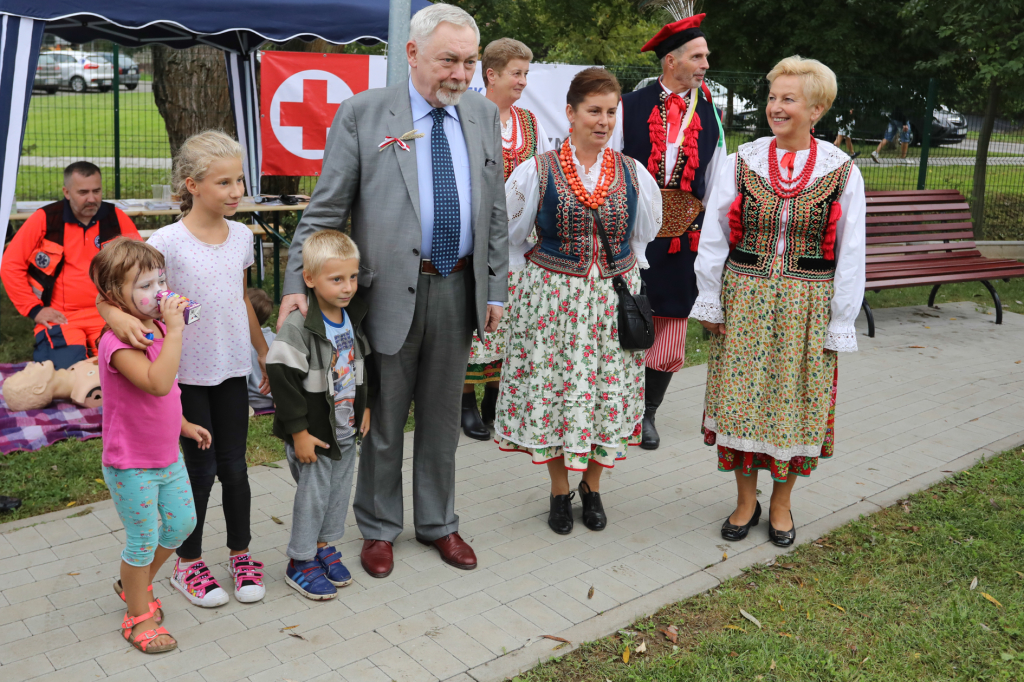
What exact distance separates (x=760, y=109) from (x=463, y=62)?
8.83 metres

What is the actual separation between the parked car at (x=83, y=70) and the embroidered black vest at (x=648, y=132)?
20.3 ft

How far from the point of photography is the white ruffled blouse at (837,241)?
3834mm

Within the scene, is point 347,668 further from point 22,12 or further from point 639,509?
point 22,12

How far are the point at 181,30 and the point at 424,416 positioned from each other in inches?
175

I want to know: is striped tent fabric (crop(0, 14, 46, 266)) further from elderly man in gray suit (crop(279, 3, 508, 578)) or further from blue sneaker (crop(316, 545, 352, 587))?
blue sneaker (crop(316, 545, 352, 587))

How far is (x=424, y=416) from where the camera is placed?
3.88 metres

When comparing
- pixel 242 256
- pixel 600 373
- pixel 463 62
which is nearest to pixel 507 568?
pixel 600 373

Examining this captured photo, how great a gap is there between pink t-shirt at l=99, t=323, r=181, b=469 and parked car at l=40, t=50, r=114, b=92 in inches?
281

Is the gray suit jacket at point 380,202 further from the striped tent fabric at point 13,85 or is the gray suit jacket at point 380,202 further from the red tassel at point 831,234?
the striped tent fabric at point 13,85

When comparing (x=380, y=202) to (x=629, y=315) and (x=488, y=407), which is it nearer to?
(x=629, y=315)

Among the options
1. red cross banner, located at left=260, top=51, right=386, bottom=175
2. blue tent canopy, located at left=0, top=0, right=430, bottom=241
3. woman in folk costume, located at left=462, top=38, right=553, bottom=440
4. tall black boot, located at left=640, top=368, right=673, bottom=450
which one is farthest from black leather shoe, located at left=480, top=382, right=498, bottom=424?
red cross banner, located at left=260, top=51, right=386, bottom=175

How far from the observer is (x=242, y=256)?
134 inches

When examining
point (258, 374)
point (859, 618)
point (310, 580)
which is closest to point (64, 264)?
point (258, 374)

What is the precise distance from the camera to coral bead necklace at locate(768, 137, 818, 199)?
152 inches
